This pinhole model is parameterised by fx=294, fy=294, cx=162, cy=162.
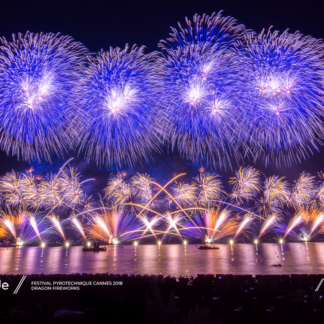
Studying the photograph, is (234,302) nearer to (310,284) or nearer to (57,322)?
(310,284)

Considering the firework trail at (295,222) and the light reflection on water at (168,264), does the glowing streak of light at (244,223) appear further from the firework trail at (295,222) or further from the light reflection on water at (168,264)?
the light reflection on water at (168,264)

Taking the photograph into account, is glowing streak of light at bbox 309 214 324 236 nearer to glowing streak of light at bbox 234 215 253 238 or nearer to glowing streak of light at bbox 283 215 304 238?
glowing streak of light at bbox 283 215 304 238

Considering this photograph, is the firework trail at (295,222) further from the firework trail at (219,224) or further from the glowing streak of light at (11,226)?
the glowing streak of light at (11,226)

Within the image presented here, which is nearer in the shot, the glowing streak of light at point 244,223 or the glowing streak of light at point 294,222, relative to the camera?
the glowing streak of light at point 244,223

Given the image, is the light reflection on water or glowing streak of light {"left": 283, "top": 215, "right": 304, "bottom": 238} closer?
the light reflection on water

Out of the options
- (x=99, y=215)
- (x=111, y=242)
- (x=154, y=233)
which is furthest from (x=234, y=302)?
(x=154, y=233)

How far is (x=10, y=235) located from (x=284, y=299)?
109 metres

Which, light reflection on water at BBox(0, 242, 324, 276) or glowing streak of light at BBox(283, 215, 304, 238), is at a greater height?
glowing streak of light at BBox(283, 215, 304, 238)

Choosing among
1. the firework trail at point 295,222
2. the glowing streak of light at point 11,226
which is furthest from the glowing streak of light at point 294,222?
the glowing streak of light at point 11,226

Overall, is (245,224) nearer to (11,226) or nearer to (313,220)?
(313,220)

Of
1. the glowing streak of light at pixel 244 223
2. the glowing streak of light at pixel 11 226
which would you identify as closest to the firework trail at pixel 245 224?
the glowing streak of light at pixel 244 223

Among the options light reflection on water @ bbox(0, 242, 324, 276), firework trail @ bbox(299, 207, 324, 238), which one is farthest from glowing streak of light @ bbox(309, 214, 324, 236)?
light reflection on water @ bbox(0, 242, 324, 276)

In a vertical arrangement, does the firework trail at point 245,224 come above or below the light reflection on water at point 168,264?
above

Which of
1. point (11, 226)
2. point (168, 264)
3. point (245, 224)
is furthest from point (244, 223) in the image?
point (11, 226)
